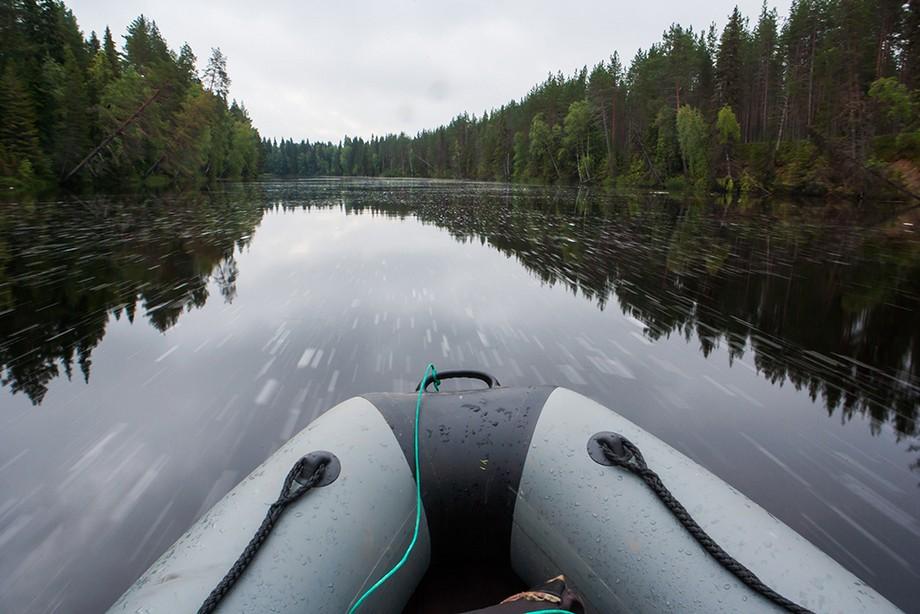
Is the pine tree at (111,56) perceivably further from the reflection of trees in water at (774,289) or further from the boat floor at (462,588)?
the boat floor at (462,588)

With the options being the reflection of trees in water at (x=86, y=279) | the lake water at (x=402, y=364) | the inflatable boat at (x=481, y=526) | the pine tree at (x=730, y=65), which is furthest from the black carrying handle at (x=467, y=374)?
the pine tree at (x=730, y=65)

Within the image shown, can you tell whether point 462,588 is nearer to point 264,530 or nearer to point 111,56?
point 264,530

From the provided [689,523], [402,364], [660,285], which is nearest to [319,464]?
[689,523]

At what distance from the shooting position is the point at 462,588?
2340mm

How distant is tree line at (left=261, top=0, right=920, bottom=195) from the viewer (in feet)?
105

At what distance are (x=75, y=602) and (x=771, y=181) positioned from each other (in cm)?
4859

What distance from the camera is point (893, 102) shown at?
1224 inches

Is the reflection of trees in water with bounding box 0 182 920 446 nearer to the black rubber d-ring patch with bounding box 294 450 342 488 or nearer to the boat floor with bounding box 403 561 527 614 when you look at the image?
the boat floor with bounding box 403 561 527 614

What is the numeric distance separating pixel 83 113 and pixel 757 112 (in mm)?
67784

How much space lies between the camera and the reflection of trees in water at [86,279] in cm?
484

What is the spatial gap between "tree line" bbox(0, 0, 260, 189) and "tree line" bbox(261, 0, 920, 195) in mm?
44675

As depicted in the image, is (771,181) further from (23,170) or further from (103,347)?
(23,170)

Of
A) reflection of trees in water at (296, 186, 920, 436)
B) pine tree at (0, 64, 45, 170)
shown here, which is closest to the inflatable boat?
reflection of trees in water at (296, 186, 920, 436)

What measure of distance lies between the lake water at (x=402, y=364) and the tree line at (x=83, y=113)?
30.3m
